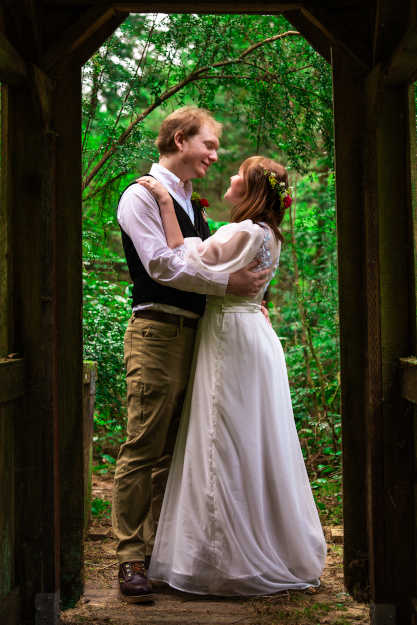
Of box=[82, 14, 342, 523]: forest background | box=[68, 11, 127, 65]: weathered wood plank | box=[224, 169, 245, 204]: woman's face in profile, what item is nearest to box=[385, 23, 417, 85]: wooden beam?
box=[224, 169, 245, 204]: woman's face in profile

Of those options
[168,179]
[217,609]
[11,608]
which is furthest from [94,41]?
[217,609]

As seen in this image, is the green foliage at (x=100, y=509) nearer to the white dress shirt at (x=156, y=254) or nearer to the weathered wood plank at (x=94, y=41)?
the white dress shirt at (x=156, y=254)

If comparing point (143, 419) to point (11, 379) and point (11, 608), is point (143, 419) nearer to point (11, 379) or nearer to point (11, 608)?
point (11, 379)

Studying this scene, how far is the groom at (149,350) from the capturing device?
2.99 m

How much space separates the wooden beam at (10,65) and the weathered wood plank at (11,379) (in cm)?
113

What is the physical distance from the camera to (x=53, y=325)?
280 cm

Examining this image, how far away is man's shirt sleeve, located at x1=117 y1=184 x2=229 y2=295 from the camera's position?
2.97 meters

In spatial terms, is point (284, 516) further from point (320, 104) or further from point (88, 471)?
point (320, 104)

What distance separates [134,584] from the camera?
2943 mm

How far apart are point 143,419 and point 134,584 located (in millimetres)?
737

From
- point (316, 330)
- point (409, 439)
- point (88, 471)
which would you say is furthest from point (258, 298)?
point (316, 330)

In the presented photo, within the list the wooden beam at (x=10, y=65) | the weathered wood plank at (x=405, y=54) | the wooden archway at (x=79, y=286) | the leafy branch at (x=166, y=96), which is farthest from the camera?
the leafy branch at (x=166, y=96)

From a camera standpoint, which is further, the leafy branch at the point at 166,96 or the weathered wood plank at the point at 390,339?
the leafy branch at the point at 166,96

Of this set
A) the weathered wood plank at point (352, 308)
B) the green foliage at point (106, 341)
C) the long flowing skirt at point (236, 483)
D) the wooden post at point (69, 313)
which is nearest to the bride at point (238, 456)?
the long flowing skirt at point (236, 483)
